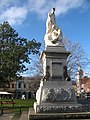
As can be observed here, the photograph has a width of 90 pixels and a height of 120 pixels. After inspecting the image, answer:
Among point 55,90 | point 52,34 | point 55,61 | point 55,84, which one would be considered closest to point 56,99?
point 55,90

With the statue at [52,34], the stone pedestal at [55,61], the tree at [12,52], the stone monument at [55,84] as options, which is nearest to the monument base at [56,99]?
the stone monument at [55,84]

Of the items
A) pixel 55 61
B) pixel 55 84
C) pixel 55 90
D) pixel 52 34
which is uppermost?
pixel 52 34

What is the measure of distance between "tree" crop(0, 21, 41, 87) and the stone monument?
17.2 meters

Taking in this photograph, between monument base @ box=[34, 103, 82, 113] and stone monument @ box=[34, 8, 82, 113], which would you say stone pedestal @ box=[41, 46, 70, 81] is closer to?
stone monument @ box=[34, 8, 82, 113]

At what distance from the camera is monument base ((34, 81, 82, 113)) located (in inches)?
480

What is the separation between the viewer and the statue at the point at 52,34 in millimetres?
14000

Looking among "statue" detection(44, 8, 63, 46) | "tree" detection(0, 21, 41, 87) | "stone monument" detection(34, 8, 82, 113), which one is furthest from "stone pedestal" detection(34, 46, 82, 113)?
"tree" detection(0, 21, 41, 87)

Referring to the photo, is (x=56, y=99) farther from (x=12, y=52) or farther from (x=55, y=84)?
(x=12, y=52)

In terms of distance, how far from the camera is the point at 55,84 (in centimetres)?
1289

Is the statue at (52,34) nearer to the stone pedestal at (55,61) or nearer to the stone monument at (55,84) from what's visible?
the stone monument at (55,84)

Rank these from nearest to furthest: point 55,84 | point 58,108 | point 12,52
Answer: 1. point 58,108
2. point 55,84
3. point 12,52

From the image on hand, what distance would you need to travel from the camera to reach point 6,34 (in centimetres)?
3294

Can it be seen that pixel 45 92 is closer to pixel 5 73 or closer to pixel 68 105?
pixel 68 105

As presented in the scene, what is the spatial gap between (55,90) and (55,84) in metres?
0.38
